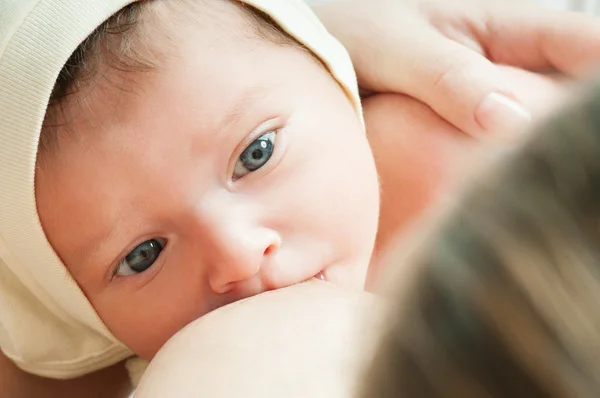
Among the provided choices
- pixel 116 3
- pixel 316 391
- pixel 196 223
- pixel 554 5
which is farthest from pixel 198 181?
pixel 554 5

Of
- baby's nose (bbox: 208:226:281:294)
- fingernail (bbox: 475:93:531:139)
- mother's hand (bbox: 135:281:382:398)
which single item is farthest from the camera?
fingernail (bbox: 475:93:531:139)

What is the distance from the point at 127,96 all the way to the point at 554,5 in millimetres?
883

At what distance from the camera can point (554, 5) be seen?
1.25m

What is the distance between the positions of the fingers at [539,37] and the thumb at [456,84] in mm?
57

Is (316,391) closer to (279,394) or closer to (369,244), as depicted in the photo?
(279,394)

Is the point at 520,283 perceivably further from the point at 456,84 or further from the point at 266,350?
the point at 456,84

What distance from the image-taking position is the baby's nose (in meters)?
0.61

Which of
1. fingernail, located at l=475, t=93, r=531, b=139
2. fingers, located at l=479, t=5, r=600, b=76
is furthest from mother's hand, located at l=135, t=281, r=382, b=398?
fingers, located at l=479, t=5, r=600, b=76

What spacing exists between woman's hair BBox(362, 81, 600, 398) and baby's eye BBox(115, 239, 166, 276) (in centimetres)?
48

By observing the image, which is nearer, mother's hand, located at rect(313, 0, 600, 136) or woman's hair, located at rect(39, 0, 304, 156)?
woman's hair, located at rect(39, 0, 304, 156)

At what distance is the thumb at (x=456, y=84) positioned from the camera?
2.49 feet

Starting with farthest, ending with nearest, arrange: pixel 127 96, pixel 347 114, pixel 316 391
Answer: pixel 347 114
pixel 127 96
pixel 316 391

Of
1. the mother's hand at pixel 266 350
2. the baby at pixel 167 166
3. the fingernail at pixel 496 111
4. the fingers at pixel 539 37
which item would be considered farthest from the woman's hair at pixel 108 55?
the fingers at pixel 539 37

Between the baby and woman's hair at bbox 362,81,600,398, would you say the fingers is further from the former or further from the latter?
woman's hair at bbox 362,81,600,398
